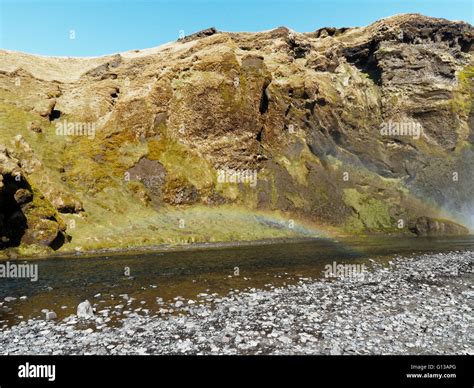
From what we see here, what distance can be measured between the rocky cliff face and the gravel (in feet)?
150

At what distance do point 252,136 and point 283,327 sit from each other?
97.1m

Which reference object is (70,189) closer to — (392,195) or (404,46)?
(392,195)

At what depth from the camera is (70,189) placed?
74125 millimetres

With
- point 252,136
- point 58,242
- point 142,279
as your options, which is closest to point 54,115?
point 58,242

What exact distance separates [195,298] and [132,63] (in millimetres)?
122969

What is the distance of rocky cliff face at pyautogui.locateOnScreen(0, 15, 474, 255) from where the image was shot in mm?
78938

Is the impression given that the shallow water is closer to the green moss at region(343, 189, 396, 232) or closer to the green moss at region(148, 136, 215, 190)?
the green moss at region(148, 136, 215, 190)

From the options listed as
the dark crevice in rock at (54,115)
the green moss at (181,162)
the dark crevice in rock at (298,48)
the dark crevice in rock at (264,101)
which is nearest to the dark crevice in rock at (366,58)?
the dark crevice in rock at (298,48)

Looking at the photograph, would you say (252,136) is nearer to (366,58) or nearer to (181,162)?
(181,162)

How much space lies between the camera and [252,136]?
110438 millimetres

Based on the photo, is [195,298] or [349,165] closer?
[195,298]

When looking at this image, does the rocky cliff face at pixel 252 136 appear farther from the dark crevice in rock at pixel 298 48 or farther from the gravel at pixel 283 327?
the gravel at pixel 283 327

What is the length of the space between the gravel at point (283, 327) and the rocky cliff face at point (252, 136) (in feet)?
150
